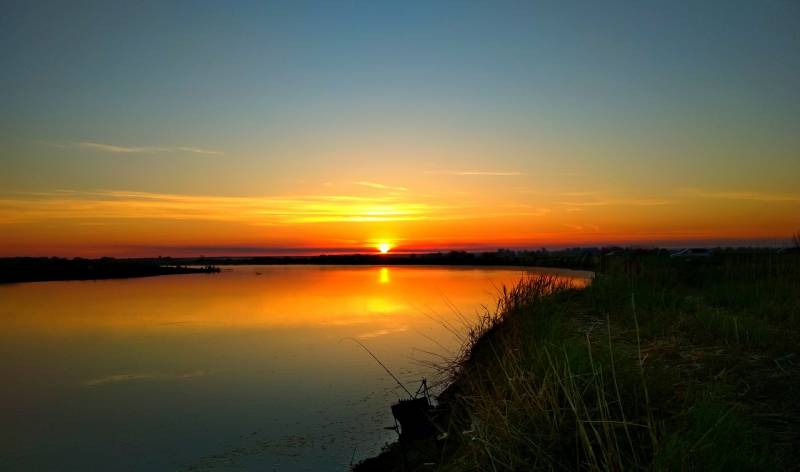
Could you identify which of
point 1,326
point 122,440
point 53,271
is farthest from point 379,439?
point 53,271

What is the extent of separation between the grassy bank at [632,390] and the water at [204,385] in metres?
1.64

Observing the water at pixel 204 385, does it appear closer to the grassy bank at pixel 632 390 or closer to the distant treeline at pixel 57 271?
the grassy bank at pixel 632 390

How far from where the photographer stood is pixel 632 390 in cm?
394

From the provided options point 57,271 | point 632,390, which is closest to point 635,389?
point 632,390

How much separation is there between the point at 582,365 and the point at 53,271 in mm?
53357

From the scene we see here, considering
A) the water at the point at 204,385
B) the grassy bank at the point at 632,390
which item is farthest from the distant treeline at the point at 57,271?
the grassy bank at the point at 632,390

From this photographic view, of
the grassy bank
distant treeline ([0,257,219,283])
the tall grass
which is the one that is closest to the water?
the grassy bank

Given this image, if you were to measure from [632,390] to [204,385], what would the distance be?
27.8ft

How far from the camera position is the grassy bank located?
127 inches

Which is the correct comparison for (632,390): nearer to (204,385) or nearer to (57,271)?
(204,385)

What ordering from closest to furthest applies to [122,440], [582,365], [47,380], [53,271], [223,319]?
[582,365]
[122,440]
[47,380]
[223,319]
[53,271]

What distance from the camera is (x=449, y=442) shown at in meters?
5.62

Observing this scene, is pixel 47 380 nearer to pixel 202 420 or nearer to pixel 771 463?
pixel 202 420

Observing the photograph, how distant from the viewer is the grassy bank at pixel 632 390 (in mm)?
3221
